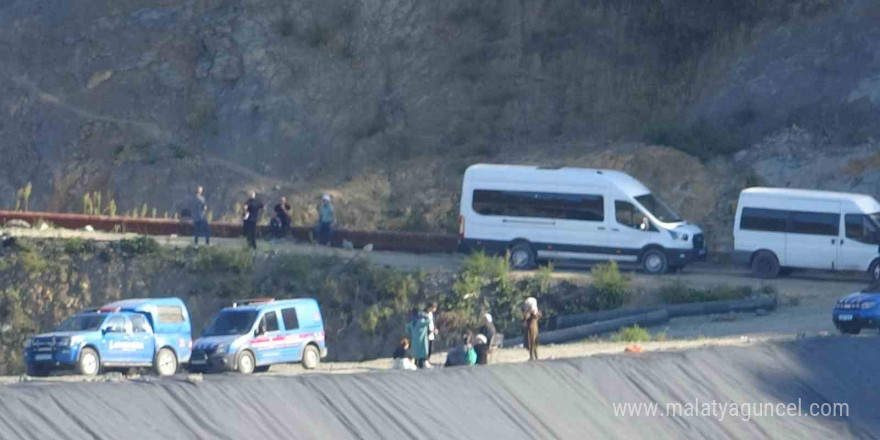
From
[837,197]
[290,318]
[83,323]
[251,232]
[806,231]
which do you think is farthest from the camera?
[251,232]

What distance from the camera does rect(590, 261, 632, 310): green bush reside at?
36688 mm

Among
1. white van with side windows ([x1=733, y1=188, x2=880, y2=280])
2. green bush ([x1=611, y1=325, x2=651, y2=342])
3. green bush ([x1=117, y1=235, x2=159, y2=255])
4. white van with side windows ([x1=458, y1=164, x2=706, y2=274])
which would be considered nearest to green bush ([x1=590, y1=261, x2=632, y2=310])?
white van with side windows ([x1=458, y1=164, x2=706, y2=274])

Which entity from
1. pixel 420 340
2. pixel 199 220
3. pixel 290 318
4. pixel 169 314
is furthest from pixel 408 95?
pixel 420 340

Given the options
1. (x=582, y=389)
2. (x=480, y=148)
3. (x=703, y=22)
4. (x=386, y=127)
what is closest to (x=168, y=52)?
(x=386, y=127)

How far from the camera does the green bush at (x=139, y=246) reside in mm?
40781

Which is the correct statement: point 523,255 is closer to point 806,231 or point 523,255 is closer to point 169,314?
point 806,231

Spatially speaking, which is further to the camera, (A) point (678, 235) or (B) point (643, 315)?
(A) point (678, 235)

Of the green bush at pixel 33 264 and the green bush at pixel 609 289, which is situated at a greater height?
the green bush at pixel 33 264

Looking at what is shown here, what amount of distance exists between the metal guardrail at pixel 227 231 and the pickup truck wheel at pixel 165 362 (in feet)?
37.9

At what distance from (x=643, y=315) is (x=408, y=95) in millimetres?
18735

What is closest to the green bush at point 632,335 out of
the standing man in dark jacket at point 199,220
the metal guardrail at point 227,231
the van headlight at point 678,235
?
the van headlight at point 678,235

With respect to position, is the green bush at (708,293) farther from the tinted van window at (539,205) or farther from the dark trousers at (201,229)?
the dark trousers at (201,229)

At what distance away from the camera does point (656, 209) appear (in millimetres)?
38312

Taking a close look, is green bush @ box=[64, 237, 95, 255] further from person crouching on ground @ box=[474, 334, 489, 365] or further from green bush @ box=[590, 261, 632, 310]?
person crouching on ground @ box=[474, 334, 489, 365]
